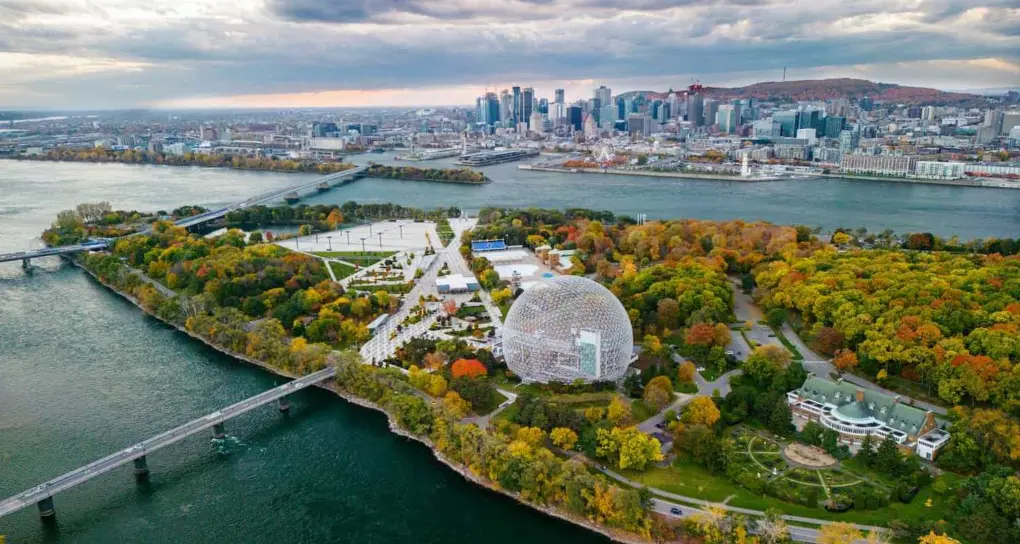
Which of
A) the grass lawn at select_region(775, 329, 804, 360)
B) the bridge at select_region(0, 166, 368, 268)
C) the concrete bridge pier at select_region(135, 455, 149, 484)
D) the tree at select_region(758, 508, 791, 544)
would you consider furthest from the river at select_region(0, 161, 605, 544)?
the grass lawn at select_region(775, 329, 804, 360)

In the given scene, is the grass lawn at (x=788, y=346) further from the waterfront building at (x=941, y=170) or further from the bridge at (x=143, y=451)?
the waterfront building at (x=941, y=170)

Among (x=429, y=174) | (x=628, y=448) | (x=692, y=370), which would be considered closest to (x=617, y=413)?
(x=628, y=448)

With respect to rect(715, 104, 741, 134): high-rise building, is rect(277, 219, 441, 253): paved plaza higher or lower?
lower

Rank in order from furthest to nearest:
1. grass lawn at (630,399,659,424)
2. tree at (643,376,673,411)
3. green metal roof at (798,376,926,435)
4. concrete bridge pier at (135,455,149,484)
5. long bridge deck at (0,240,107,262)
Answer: long bridge deck at (0,240,107,262) → tree at (643,376,673,411) → grass lawn at (630,399,659,424) → concrete bridge pier at (135,455,149,484) → green metal roof at (798,376,926,435)

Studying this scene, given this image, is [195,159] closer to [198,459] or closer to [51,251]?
[51,251]

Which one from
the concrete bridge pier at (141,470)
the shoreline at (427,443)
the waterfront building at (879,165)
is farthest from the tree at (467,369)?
the waterfront building at (879,165)

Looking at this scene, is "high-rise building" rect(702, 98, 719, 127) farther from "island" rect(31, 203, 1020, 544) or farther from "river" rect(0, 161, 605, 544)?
"river" rect(0, 161, 605, 544)
